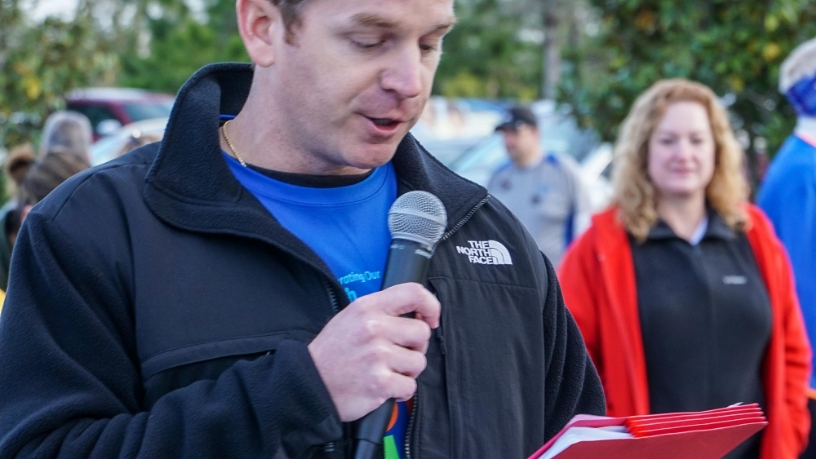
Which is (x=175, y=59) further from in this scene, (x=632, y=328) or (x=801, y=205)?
(x=632, y=328)

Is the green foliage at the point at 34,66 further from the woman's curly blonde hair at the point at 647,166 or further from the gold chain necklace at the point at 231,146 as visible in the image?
the gold chain necklace at the point at 231,146

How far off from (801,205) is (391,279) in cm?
313

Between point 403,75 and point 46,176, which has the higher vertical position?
point 403,75

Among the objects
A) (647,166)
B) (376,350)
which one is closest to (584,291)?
(647,166)

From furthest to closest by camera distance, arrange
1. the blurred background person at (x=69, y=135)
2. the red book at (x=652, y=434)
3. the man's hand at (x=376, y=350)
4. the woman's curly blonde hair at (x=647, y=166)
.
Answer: the blurred background person at (x=69, y=135) < the woman's curly blonde hair at (x=647, y=166) < the red book at (x=652, y=434) < the man's hand at (x=376, y=350)

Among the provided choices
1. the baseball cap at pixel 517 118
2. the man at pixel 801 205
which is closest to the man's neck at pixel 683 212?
the man at pixel 801 205

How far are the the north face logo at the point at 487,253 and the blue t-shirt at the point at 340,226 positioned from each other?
0.17 m

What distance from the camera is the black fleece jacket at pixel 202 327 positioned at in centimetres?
153

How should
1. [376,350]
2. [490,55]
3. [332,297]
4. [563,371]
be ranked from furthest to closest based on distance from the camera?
[490,55] < [563,371] < [332,297] < [376,350]

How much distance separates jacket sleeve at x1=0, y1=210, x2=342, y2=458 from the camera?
1520 mm

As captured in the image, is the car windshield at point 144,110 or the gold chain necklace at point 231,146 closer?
the gold chain necklace at point 231,146

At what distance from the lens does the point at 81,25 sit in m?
8.40

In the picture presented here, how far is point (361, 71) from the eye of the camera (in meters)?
1.70

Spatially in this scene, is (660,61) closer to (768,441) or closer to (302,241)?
(768,441)
